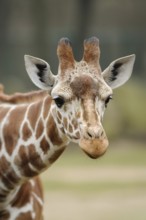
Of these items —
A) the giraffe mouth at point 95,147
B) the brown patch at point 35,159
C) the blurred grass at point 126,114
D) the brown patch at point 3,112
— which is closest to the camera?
the giraffe mouth at point 95,147

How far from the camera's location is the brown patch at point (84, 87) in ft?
33.7

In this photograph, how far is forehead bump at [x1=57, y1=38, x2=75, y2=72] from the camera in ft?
34.8

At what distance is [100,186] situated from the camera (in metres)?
22.5

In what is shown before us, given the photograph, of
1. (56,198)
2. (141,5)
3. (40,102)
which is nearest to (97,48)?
(40,102)

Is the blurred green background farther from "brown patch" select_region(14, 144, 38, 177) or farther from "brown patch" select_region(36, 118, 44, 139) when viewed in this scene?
"brown patch" select_region(36, 118, 44, 139)

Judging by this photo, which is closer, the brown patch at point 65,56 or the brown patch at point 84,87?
the brown patch at point 84,87

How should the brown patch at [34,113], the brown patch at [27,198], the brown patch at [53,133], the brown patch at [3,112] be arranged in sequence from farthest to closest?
the brown patch at [27,198], the brown patch at [3,112], the brown patch at [34,113], the brown patch at [53,133]

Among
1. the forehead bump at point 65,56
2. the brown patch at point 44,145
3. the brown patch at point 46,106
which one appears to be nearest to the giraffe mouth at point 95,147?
the forehead bump at point 65,56

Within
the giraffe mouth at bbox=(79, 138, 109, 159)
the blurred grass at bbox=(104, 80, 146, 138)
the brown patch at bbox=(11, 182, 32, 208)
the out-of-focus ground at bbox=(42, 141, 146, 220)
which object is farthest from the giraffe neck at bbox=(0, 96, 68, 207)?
the blurred grass at bbox=(104, 80, 146, 138)

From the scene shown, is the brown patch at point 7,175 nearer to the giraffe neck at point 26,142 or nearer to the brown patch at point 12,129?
the giraffe neck at point 26,142

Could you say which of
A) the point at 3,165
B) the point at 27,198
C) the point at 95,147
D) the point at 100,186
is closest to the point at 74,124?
the point at 95,147

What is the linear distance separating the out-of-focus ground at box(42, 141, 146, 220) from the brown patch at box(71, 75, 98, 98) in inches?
295

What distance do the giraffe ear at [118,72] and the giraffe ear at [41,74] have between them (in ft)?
1.65

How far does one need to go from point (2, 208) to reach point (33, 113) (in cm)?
102
